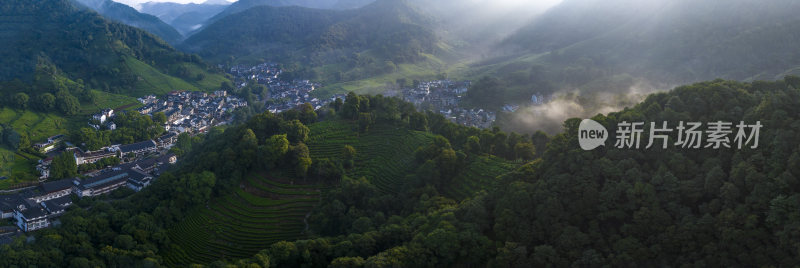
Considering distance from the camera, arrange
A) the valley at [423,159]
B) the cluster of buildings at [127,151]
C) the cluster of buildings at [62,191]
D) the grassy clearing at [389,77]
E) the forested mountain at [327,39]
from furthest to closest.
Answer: the forested mountain at [327,39]
the grassy clearing at [389,77]
the cluster of buildings at [127,151]
the cluster of buildings at [62,191]
the valley at [423,159]

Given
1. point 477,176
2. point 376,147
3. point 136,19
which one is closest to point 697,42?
point 477,176

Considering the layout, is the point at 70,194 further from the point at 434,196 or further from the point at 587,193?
the point at 587,193

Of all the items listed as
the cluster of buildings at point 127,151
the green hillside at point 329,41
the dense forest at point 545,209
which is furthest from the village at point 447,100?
the cluster of buildings at point 127,151

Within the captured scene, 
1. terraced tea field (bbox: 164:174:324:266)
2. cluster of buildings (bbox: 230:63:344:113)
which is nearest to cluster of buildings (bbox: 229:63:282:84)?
cluster of buildings (bbox: 230:63:344:113)

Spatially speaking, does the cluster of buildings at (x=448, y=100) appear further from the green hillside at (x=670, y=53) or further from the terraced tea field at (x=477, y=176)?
the terraced tea field at (x=477, y=176)

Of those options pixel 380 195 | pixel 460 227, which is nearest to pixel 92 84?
pixel 380 195
